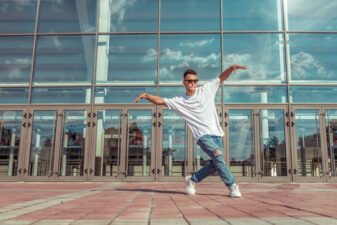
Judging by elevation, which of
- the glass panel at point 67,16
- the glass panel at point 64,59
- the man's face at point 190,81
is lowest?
the man's face at point 190,81

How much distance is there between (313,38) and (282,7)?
125cm

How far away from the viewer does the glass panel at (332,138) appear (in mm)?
8242

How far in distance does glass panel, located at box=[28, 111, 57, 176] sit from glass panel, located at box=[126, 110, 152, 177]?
2.05m

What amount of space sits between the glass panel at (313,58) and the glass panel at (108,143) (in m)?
4.94

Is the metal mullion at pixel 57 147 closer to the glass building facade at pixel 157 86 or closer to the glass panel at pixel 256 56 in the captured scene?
the glass building facade at pixel 157 86

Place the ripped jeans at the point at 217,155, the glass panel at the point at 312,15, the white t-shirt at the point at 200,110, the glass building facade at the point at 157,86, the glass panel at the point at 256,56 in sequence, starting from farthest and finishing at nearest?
the glass panel at the point at 312,15
the glass panel at the point at 256,56
the glass building facade at the point at 157,86
the white t-shirt at the point at 200,110
the ripped jeans at the point at 217,155

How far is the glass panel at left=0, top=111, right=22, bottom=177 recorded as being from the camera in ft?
27.7

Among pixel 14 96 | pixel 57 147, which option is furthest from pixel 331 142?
pixel 14 96

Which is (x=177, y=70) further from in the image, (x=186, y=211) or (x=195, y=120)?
(x=186, y=211)

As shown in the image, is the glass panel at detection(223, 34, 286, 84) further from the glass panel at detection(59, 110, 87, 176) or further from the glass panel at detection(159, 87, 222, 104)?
the glass panel at detection(59, 110, 87, 176)

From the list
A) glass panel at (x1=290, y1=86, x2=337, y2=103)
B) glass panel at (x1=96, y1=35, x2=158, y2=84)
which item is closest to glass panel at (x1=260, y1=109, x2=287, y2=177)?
glass panel at (x1=290, y1=86, x2=337, y2=103)

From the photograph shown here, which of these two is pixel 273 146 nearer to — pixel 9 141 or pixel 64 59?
pixel 64 59

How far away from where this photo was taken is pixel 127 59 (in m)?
9.13

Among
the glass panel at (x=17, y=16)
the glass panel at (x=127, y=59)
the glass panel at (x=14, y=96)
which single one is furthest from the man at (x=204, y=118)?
the glass panel at (x=17, y=16)
